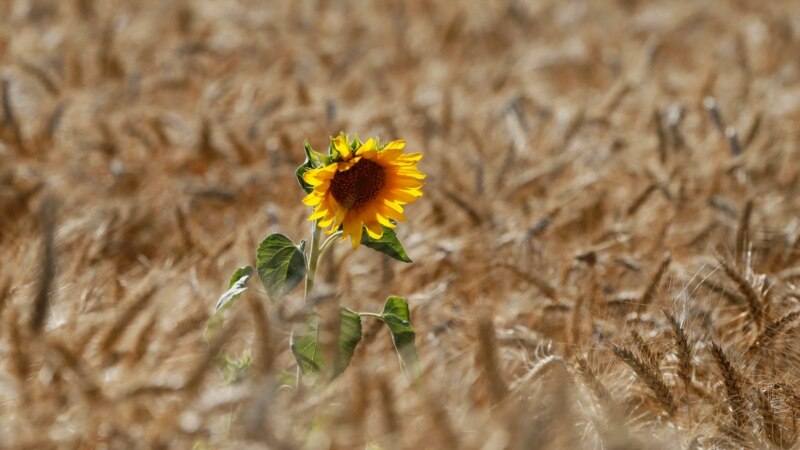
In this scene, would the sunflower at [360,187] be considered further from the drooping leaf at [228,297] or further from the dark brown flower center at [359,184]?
the drooping leaf at [228,297]

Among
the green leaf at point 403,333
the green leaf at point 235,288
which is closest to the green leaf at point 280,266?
the green leaf at point 235,288

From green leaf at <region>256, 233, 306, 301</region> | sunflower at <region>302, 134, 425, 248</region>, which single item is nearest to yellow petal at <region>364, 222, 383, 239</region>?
sunflower at <region>302, 134, 425, 248</region>

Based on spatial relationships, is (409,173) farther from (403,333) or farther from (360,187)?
(403,333)

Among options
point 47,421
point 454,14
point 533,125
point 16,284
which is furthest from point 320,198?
point 454,14

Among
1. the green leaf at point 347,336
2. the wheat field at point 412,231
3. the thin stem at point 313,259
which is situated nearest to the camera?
the wheat field at point 412,231

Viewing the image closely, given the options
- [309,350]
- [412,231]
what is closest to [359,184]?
[309,350]

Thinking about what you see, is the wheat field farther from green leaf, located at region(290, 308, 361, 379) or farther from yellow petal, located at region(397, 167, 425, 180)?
yellow petal, located at region(397, 167, 425, 180)
